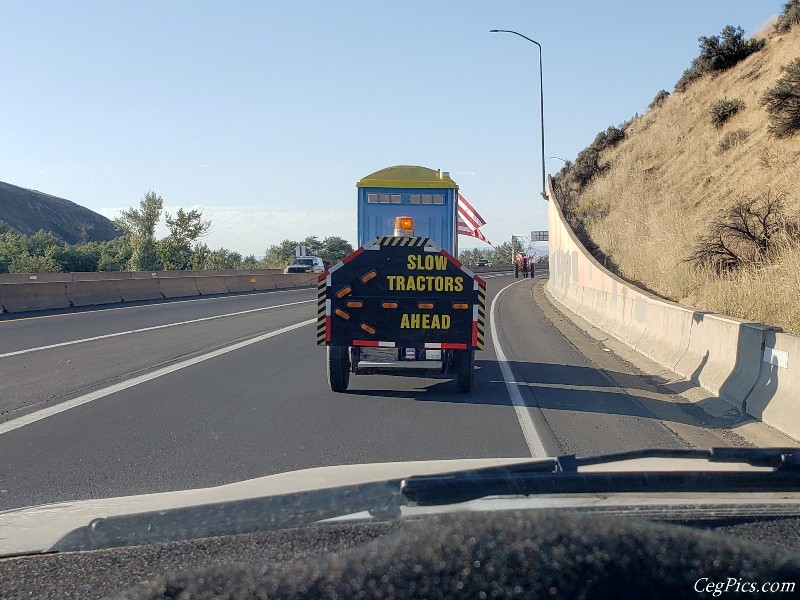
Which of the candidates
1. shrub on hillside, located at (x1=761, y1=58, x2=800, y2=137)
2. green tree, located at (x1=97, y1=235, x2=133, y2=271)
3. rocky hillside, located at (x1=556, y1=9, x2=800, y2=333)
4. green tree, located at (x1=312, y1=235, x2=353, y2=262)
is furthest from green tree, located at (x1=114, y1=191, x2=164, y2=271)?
shrub on hillside, located at (x1=761, y1=58, x2=800, y2=137)

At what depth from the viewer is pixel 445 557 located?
2.12m

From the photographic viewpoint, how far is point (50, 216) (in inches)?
5364

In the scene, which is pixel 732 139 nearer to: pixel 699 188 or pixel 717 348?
pixel 699 188

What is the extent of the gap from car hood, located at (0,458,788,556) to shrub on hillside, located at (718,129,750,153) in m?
29.1

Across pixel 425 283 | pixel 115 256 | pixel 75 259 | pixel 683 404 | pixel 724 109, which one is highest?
pixel 724 109

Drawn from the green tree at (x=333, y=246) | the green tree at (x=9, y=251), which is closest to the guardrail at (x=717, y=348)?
the green tree at (x=9, y=251)

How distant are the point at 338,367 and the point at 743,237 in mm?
11732

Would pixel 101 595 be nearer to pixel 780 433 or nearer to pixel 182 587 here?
pixel 182 587

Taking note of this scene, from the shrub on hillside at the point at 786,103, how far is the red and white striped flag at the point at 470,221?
11116 mm

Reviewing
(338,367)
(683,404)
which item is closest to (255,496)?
(338,367)

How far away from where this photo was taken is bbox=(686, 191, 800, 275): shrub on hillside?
18.8 metres

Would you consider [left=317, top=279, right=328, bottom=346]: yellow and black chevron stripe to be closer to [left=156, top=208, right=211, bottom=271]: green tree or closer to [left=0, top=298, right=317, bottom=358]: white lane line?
[left=0, top=298, right=317, bottom=358]: white lane line

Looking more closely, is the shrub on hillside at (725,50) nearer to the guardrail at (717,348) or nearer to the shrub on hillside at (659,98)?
the shrub on hillside at (659,98)

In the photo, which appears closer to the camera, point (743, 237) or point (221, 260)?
point (743, 237)
